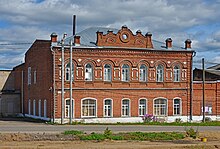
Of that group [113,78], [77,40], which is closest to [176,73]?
[113,78]

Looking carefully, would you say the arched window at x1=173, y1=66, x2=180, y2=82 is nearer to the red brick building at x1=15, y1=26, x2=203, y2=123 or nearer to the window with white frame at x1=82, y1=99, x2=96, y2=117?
the red brick building at x1=15, y1=26, x2=203, y2=123

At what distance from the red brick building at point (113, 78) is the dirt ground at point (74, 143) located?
12.5 metres

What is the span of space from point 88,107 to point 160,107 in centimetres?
776

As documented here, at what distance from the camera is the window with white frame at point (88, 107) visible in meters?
44.6

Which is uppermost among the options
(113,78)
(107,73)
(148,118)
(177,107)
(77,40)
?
(77,40)

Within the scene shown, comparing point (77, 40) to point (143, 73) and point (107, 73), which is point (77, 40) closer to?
point (107, 73)

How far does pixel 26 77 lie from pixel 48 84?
10980 mm

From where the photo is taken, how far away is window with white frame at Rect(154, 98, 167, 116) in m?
47.4

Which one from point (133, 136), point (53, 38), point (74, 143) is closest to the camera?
point (74, 143)

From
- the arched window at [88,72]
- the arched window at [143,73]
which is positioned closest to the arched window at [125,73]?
the arched window at [143,73]

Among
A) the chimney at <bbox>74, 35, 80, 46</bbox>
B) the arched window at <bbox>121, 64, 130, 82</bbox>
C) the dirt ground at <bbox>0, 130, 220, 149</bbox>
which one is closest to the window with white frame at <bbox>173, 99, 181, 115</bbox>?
the arched window at <bbox>121, 64, 130, 82</bbox>

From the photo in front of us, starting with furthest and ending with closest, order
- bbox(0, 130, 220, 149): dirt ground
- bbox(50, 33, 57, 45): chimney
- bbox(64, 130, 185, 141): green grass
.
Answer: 1. bbox(50, 33, 57, 45): chimney
2. bbox(64, 130, 185, 141): green grass
3. bbox(0, 130, 220, 149): dirt ground

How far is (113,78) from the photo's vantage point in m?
45.5

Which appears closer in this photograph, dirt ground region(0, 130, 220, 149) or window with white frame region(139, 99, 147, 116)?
dirt ground region(0, 130, 220, 149)
